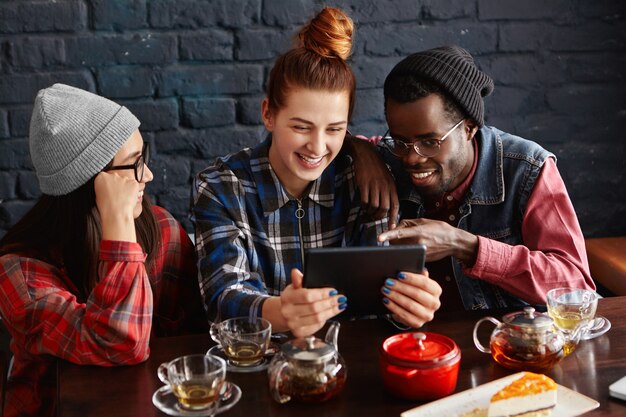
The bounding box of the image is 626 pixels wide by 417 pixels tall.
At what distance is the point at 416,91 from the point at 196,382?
3.05 ft

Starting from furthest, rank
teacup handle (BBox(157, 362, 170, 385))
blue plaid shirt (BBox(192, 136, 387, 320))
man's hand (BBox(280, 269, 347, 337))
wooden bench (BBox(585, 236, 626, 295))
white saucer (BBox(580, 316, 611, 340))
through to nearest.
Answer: wooden bench (BBox(585, 236, 626, 295)), blue plaid shirt (BBox(192, 136, 387, 320)), white saucer (BBox(580, 316, 611, 340)), man's hand (BBox(280, 269, 347, 337)), teacup handle (BBox(157, 362, 170, 385))

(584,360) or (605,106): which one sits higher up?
(605,106)

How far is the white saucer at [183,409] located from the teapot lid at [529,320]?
0.49 metres

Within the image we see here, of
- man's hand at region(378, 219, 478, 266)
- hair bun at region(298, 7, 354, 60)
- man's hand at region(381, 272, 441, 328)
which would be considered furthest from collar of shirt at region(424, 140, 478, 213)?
man's hand at region(381, 272, 441, 328)

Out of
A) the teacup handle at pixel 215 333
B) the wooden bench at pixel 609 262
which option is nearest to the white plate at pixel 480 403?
the teacup handle at pixel 215 333

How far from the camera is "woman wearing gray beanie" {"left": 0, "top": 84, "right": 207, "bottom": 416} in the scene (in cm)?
157

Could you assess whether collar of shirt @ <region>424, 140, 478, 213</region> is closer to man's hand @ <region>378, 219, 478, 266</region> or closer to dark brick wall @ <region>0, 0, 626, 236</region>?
man's hand @ <region>378, 219, 478, 266</region>

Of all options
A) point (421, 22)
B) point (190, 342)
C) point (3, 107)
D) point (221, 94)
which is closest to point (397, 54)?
point (421, 22)

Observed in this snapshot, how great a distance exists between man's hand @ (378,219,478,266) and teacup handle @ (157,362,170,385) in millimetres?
571

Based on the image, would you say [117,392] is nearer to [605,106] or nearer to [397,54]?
[397,54]

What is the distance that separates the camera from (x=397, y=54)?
263 cm

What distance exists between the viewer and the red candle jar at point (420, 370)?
52.6 inches

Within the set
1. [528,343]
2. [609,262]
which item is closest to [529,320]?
[528,343]

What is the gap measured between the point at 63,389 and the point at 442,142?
39.9 inches
